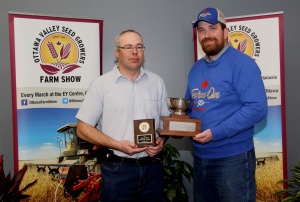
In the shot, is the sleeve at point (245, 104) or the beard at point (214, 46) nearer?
the sleeve at point (245, 104)

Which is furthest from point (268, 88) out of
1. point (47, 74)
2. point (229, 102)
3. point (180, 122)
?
point (47, 74)

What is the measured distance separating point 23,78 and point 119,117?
123 centimetres

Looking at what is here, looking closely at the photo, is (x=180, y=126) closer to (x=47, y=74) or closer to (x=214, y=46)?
(x=214, y=46)

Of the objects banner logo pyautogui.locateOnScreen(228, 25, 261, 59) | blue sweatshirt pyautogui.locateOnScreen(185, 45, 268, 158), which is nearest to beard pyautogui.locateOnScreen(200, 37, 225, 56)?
blue sweatshirt pyautogui.locateOnScreen(185, 45, 268, 158)

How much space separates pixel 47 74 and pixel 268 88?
2289mm

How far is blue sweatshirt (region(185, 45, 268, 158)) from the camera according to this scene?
6.34 feet

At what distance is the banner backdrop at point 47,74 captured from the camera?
112 inches

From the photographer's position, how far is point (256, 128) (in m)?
3.22

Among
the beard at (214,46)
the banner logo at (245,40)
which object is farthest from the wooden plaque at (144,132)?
the banner logo at (245,40)

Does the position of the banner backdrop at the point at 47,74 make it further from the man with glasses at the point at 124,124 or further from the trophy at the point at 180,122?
the trophy at the point at 180,122

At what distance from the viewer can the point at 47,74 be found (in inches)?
116

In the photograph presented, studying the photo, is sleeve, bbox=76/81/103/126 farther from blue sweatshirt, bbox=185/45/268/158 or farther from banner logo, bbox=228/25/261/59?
banner logo, bbox=228/25/261/59

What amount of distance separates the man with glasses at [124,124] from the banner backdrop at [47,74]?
2.65 ft

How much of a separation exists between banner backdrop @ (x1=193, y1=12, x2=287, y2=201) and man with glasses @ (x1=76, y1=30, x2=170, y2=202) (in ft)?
4.58
